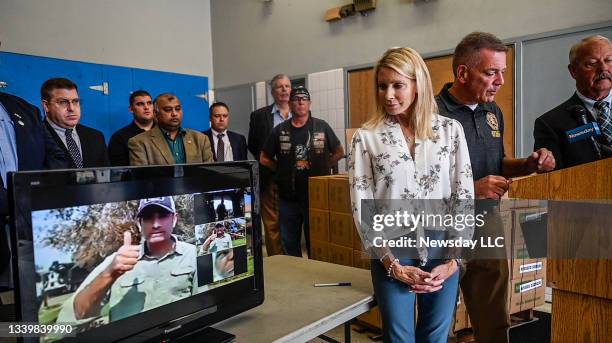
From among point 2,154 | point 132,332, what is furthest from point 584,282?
point 2,154

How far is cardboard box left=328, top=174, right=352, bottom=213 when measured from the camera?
2.37 meters

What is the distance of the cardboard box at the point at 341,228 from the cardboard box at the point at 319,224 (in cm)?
4

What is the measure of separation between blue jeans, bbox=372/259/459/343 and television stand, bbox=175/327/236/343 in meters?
0.51

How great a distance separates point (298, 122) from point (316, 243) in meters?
1.08

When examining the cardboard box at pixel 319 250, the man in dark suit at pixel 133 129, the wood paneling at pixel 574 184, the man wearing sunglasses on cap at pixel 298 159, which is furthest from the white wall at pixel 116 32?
the wood paneling at pixel 574 184

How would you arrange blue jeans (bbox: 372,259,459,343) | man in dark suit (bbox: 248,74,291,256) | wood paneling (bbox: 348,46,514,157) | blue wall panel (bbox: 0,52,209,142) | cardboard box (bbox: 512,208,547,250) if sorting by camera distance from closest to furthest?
1. blue jeans (bbox: 372,259,459,343)
2. cardboard box (bbox: 512,208,547,250)
3. wood paneling (bbox: 348,46,514,157)
4. man in dark suit (bbox: 248,74,291,256)
5. blue wall panel (bbox: 0,52,209,142)

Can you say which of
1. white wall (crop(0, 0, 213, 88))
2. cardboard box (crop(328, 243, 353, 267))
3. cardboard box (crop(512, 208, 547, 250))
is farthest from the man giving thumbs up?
white wall (crop(0, 0, 213, 88))

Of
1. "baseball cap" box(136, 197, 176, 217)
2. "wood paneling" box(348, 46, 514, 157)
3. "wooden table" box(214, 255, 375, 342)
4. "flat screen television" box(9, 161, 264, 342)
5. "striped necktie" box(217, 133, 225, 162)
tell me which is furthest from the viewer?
"striped necktie" box(217, 133, 225, 162)

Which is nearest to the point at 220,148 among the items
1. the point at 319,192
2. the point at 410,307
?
the point at 319,192

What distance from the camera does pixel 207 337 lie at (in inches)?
39.1

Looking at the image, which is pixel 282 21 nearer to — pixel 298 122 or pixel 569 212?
pixel 298 122

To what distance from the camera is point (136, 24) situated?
17.0 feet

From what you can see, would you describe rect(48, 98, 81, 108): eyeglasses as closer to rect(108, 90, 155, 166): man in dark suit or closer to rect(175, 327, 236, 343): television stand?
rect(108, 90, 155, 166): man in dark suit

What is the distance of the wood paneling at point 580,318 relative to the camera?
1043 mm
